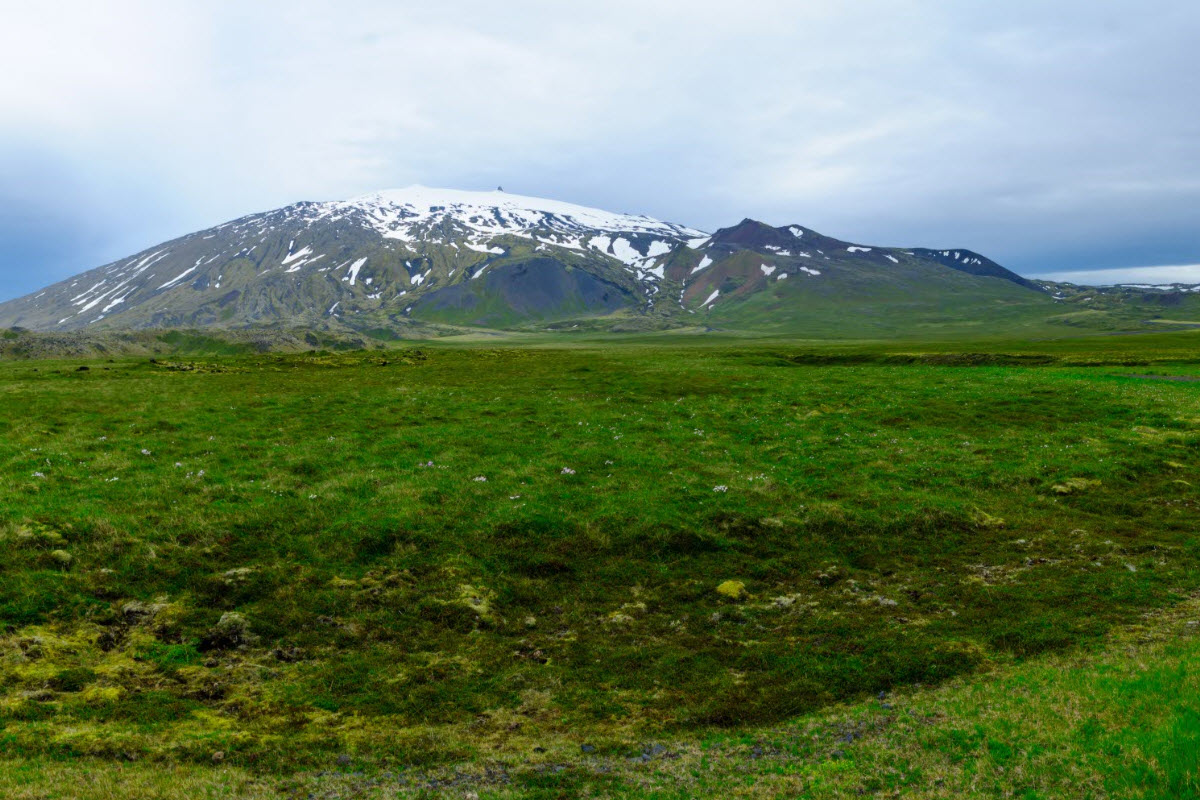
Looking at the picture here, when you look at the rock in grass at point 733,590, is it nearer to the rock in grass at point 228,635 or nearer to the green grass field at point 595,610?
the green grass field at point 595,610

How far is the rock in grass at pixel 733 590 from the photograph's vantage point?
17.8 metres

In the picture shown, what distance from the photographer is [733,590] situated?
18.0m

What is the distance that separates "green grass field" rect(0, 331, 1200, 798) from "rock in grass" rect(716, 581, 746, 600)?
163 mm

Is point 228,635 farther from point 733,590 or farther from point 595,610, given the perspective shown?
point 733,590

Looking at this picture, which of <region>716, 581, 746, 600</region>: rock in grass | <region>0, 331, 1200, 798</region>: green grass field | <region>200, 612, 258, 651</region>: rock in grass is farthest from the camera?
<region>716, 581, 746, 600</region>: rock in grass

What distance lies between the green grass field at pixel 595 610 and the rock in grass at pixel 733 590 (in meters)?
0.16

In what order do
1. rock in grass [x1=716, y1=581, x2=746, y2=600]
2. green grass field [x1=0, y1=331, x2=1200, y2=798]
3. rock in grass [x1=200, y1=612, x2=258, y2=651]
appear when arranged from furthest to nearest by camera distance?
1. rock in grass [x1=716, y1=581, x2=746, y2=600]
2. rock in grass [x1=200, y1=612, x2=258, y2=651]
3. green grass field [x1=0, y1=331, x2=1200, y2=798]

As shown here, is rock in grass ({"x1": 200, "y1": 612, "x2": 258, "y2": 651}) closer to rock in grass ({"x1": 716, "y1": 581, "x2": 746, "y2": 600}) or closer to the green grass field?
the green grass field

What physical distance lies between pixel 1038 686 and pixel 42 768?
56.6 feet

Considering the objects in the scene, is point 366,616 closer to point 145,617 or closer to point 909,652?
point 145,617

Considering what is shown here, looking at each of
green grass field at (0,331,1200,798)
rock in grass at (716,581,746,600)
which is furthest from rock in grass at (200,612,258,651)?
rock in grass at (716,581,746,600)

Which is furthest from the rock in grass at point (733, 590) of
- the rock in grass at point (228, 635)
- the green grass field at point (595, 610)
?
the rock in grass at point (228, 635)

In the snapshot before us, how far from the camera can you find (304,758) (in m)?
10.9

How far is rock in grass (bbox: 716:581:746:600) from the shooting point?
17812mm
